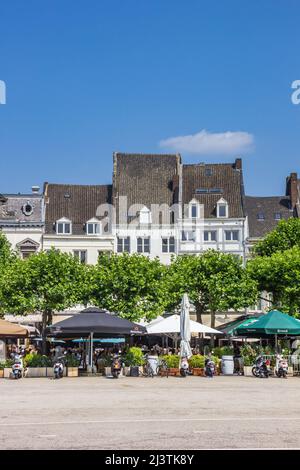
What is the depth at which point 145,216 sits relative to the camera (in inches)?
2744

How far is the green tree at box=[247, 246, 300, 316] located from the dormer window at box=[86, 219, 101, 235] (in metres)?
17.5

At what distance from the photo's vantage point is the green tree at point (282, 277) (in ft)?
175

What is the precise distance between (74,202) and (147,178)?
281 inches

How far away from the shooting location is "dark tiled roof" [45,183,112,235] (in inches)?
2712

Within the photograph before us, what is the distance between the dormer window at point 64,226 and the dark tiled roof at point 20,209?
1683 millimetres

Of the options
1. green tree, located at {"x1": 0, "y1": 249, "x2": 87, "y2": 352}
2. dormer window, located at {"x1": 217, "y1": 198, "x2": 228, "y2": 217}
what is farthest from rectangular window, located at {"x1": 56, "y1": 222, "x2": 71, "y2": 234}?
A: green tree, located at {"x1": 0, "y1": 249, "x2": 87, "y2": 352}

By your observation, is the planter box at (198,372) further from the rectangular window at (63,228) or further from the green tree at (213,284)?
the rectangular window at (63,228)

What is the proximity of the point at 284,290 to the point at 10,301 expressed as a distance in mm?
18644

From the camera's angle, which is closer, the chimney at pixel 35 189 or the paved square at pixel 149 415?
the paved square at pixel 149 415

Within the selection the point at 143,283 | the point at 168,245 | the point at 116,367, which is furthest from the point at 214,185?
the point at 116,367

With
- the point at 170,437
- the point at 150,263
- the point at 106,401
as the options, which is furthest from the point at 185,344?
the point at 170,437

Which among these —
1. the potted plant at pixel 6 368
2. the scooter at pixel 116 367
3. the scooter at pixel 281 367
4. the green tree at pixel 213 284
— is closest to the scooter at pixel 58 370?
the scooter at pixel 116 367

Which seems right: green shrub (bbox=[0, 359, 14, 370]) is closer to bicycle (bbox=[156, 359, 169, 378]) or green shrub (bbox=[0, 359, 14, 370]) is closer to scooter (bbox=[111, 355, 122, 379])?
scooter (bbox=[111, 355, 122, 379])

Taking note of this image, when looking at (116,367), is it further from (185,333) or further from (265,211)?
(265,211)
